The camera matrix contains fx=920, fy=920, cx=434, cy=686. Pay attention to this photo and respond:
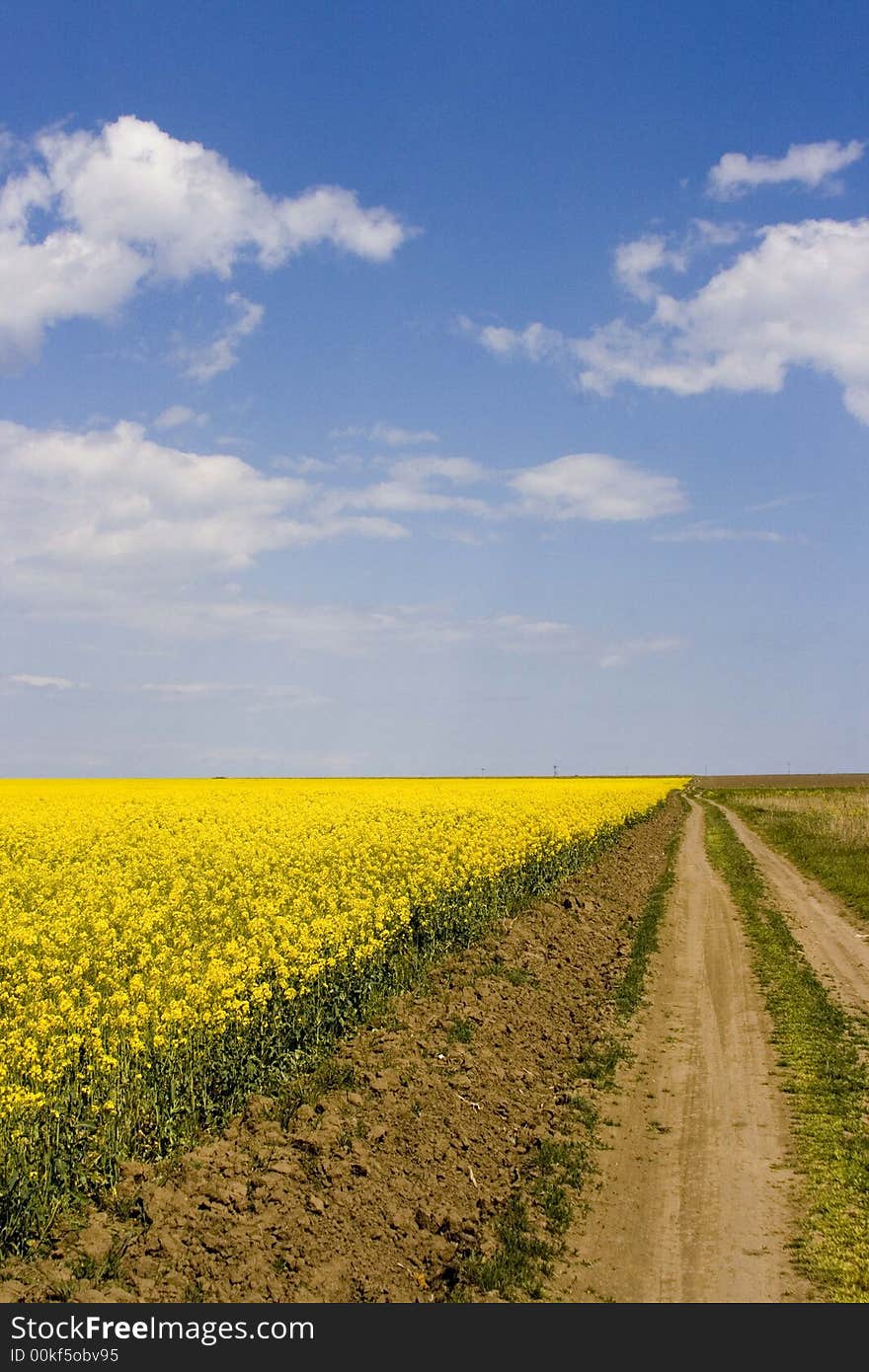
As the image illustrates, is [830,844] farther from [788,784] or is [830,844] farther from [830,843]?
[788,784]

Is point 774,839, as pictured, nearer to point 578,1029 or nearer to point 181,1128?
point 578,1029

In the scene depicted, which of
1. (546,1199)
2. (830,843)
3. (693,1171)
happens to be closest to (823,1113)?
(693,1171)

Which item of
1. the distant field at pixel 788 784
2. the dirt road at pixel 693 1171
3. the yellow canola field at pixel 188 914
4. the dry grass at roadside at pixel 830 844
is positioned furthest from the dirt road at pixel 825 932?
the distant field at pixel 788 784

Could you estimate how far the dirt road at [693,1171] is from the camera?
22.4 feet

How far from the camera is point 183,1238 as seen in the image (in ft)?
22.5

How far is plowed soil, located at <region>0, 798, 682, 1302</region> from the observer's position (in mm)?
6582

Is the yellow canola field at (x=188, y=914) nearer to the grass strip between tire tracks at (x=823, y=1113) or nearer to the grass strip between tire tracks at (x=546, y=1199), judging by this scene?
the grass strip between tire tracks at (x=546, y=1199)

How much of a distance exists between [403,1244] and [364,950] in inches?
195

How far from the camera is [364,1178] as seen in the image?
26.6 feet

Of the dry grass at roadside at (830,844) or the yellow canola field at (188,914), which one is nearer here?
the yellow canola field at (188,914)

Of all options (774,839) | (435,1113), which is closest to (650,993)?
(435,1113)

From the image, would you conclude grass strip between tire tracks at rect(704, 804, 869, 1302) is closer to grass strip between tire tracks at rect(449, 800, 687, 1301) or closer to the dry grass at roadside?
grass strip between tire tracks at rect(449, 800, 687, 1301)

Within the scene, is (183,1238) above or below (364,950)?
below

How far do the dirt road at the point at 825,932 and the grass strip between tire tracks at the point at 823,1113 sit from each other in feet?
1.19
